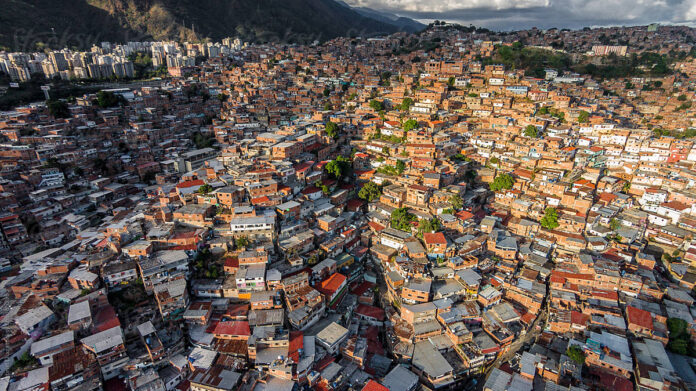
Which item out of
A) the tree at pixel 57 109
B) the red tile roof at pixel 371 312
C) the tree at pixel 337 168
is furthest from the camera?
the tree at pixel 57 109

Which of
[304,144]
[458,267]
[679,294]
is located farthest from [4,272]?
[679,294]

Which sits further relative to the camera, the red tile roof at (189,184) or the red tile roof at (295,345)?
the red tile roof at (189,184)

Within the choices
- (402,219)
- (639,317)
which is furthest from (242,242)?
(639,317)

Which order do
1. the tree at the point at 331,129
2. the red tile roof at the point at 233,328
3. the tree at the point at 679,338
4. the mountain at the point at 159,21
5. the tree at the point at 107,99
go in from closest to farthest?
the red tile roof at the point at 233,328 < the tree at the point at 679,338 < the tree at the point at 331,129 < the tree at the point at 107,99 < the mountain at the point at 159,21

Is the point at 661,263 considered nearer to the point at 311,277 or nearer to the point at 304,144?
the point at 311,277

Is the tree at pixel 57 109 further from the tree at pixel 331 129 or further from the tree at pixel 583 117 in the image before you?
the tree at pixel 583 117

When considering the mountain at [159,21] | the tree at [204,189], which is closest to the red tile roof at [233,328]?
the tree at [204,189]

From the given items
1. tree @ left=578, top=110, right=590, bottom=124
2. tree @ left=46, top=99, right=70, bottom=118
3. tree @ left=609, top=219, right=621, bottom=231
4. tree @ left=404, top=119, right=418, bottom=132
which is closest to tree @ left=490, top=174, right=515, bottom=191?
tree @ left=609, top=219, right=621, bottom=231
